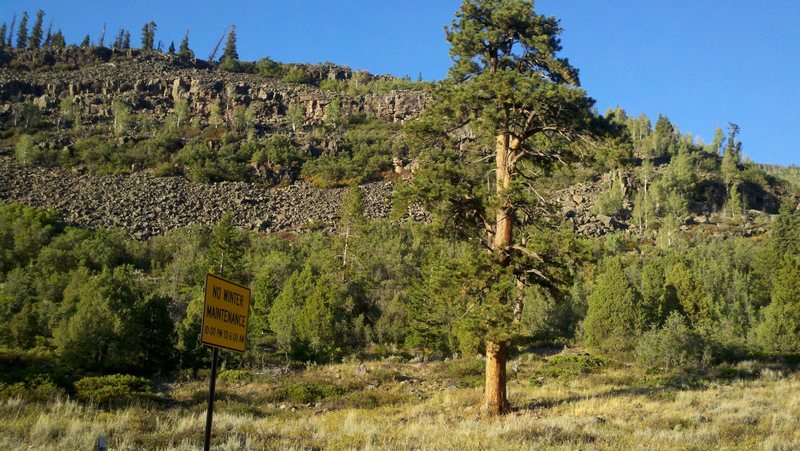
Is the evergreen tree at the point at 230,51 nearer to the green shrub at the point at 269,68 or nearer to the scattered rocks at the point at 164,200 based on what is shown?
the green shrub at the point at 269,68

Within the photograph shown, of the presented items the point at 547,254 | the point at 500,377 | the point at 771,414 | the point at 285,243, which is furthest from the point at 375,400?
the point at 285,243

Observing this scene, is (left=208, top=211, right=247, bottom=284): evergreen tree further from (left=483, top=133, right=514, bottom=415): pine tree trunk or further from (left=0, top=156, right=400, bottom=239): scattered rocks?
(left=0, top=156, right=400, bottom=239): scattered rocks

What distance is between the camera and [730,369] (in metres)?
22.8

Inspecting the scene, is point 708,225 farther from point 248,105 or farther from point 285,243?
point 248,105

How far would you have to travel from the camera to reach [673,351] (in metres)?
24.9

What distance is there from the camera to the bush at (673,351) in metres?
24.9

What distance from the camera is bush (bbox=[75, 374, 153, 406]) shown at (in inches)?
632

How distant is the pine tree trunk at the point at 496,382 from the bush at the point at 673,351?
42.5 feet

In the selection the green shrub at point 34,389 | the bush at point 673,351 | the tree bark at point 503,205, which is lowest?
the green shrub at point 34,389

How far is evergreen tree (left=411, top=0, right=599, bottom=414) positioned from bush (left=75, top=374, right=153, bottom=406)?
948 centimetres

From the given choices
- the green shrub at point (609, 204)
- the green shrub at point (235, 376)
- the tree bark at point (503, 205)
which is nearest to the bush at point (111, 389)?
the green shrub at point (235, 376)

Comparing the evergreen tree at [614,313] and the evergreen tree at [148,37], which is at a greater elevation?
the evergreen tree at [148,37]

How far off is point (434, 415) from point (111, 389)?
29.3 ft

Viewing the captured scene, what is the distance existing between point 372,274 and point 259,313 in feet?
48.5
